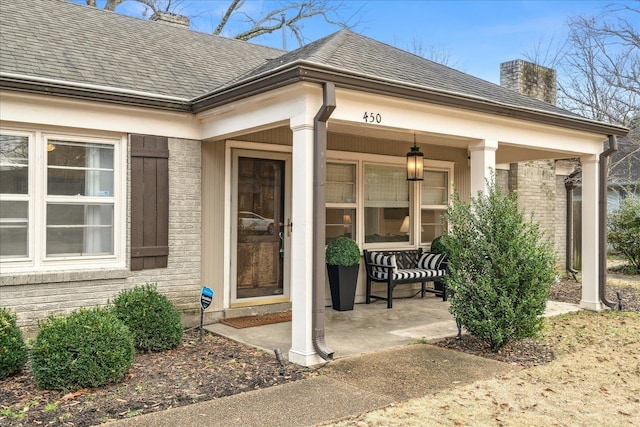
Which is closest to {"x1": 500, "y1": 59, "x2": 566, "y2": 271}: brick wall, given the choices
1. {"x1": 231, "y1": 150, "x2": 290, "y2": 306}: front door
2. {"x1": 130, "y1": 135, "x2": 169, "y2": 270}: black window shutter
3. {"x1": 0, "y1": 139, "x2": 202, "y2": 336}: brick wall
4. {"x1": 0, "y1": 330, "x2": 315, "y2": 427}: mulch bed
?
{"x1": 231, "y1": 150, "x2": 290, "y2": 306}: front door

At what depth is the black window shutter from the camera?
638 centimetres

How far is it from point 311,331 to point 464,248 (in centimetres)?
193

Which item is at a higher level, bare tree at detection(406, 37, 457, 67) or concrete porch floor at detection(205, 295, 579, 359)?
bare tree at detection(406, 37, 457, 67)

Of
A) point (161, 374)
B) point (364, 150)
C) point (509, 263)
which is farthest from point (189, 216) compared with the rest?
point (509, 263)

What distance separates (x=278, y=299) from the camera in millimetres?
7785

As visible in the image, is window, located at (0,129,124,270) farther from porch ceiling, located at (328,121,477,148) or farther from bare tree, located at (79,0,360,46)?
bare tree, located at (79,0,360,46)

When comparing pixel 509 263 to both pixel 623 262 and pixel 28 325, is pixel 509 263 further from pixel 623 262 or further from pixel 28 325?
pixel 623 262

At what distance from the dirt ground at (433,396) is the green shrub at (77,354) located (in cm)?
11

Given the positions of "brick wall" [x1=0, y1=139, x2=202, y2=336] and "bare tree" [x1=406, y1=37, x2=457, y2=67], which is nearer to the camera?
"brick wall" [x1=0, y1=139, x2=202, y2=336]

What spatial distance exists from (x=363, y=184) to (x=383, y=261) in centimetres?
129

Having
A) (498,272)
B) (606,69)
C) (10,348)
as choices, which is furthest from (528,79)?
(10,348)

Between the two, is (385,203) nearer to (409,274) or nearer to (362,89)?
(409,274)

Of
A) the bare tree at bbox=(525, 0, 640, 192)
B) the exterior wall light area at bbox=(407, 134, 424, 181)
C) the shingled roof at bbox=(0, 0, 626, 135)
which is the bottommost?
the exterior wall light area at bbox=(407, 134, 424, 181)

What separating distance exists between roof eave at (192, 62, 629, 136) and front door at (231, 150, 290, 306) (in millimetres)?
1277
